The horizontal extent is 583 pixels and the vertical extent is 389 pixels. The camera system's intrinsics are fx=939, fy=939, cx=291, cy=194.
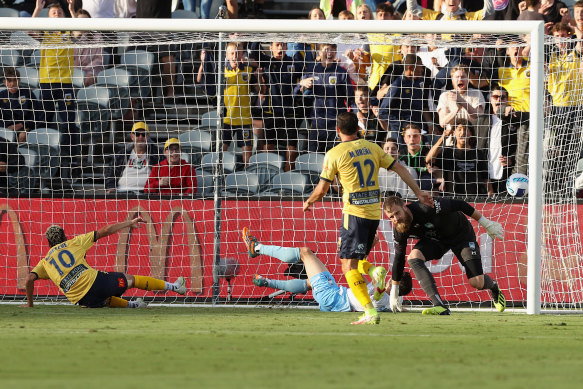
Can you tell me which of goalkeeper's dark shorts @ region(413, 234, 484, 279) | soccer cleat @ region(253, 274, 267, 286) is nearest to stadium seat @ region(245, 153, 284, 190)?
soccer cleat @ region(253, 274, 267, 286)

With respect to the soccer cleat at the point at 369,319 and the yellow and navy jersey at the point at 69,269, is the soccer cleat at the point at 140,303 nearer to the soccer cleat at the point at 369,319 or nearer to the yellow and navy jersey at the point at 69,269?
the yellow and navy jersey at the point at 69,269

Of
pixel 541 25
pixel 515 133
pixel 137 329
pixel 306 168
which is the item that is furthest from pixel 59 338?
pixel 515 133

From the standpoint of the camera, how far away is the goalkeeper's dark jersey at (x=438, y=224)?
10.5m

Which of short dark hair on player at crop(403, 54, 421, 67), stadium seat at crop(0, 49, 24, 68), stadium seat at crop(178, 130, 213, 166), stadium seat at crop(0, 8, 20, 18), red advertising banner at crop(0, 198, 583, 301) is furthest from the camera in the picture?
stadium seat at crop(0, 8, 20, 18)

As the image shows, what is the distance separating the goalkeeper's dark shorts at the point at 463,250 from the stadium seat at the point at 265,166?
2559 millimetres

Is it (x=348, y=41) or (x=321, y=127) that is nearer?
(x=348, y=41)

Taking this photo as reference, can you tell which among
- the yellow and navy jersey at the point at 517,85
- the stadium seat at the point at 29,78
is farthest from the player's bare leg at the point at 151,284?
the yellow and navy jersey at the point at 517,85

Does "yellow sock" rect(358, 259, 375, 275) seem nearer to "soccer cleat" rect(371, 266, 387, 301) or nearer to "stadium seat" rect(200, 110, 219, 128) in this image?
"soccer cleat" rect(371, 266, 387, 301)

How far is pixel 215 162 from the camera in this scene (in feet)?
40.7

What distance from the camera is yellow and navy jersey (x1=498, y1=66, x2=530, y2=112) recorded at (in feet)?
42.8

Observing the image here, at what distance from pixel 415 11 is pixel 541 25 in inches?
179

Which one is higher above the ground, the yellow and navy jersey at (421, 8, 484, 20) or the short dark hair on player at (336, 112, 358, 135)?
the yellow and navy jersey at (421, 8, 484, 20)

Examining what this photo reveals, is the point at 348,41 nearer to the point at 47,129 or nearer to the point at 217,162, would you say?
the point at 217,162

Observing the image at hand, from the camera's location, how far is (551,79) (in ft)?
39.4
